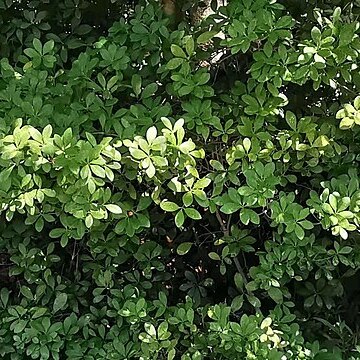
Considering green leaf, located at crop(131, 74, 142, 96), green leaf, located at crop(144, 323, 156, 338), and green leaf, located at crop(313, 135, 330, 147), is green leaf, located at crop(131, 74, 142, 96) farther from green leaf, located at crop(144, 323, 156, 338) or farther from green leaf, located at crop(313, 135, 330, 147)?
green leaf, located at crop(144, 323, 156, 338)

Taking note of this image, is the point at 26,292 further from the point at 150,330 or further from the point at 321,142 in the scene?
the point at 321,142

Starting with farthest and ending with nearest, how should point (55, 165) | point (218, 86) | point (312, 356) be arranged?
point (218, 86) < point (312, 356) < point (55, 165)

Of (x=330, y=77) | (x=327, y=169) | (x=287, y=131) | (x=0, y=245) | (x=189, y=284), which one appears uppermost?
(x=330, y=77)

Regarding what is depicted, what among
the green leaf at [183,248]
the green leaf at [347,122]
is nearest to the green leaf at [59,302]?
the green leaf at [183,248]

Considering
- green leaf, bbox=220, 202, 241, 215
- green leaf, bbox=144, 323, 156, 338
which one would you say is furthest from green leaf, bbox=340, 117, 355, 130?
green leaf, bbox=144, 323, 156, 338

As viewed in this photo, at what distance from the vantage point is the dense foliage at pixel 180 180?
2172 millimetres

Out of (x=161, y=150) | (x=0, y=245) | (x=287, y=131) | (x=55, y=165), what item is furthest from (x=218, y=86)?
(x=0, y=245)

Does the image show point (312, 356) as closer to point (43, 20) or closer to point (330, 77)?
point (330, 77)

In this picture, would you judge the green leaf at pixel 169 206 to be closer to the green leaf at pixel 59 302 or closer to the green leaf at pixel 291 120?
the green leaf at pixel 291 120

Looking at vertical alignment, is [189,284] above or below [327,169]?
below

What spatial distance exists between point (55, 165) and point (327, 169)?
3.30ft

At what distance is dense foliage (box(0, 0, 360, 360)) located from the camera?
2.17 meters

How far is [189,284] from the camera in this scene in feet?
8.90

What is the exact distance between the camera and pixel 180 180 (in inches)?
87.8
